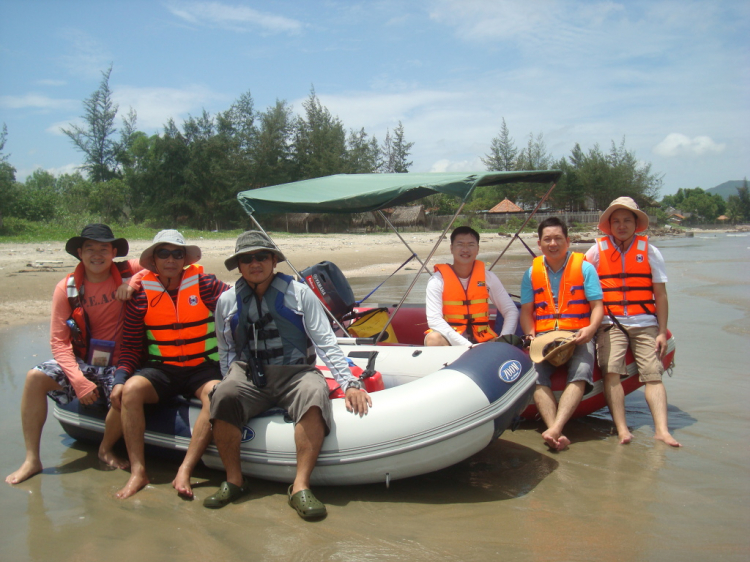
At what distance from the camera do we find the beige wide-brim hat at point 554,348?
140 inches

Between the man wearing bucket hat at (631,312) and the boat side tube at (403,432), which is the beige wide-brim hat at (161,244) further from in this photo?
the man wearing bucket hat at (631,312)

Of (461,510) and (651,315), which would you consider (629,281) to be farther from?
(461,510)

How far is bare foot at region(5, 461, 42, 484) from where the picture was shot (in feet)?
10.5

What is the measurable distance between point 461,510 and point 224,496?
3.84 feet

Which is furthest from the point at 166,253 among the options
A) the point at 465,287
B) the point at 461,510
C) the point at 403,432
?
the point at 461,510

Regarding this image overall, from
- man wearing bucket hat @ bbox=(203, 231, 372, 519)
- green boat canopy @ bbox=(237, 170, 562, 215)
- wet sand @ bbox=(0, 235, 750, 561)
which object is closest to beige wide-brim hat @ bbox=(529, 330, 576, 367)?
wet sand @ bbox=(0, 235, 750, 561)

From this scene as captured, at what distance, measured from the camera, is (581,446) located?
3.64 m

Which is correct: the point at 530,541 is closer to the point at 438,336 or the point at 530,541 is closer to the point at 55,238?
the point at 438,336

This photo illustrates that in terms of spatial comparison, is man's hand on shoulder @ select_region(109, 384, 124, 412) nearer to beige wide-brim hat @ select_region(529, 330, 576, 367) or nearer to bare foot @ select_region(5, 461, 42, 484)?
bare foot @ select_region(5, 461, 42, 484)

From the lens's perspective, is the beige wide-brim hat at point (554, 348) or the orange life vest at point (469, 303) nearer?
the beige wide-brim hat at point (554, 348)

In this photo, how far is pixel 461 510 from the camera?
2.82 meters

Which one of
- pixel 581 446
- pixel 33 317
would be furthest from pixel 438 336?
pixel 33 317

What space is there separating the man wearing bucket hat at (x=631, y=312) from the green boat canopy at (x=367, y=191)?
887mm

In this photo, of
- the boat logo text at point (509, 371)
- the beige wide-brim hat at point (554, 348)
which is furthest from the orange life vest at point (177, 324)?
the beige wide-brim hat at point (554, 348)
